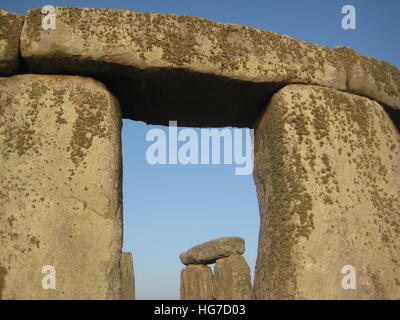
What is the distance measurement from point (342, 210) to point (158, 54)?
5.39 ft

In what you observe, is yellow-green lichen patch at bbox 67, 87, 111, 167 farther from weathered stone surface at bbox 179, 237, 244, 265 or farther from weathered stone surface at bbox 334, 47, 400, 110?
weathered stone surface at bbox 179, 237, 244, 265

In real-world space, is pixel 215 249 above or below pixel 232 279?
above

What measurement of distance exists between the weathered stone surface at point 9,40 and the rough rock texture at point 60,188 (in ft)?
0.26

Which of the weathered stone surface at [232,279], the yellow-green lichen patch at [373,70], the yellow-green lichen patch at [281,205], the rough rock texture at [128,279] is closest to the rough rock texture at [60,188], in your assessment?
the yellow-green lichen patch at [281,205]

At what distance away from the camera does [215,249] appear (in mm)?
11836

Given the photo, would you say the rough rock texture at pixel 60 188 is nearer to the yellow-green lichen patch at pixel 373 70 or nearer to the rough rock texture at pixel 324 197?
the rough rock texture at pixel 324 197

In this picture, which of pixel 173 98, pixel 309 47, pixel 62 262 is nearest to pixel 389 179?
pixel 309 47

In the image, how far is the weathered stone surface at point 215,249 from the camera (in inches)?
458

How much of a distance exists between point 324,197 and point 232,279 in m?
8.48

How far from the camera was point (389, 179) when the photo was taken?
3584 millimetres

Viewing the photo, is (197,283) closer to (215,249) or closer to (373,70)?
(215,249)

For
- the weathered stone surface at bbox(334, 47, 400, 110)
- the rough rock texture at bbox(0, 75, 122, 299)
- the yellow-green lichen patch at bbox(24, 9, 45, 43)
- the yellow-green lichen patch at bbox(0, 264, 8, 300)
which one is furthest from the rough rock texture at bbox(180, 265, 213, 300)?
the yellow-green lichen patch at bbox(24, 9, 45, 43)

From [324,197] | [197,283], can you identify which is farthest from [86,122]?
[197,283]

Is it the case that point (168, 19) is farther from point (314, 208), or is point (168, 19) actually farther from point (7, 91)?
point (314, 208)
